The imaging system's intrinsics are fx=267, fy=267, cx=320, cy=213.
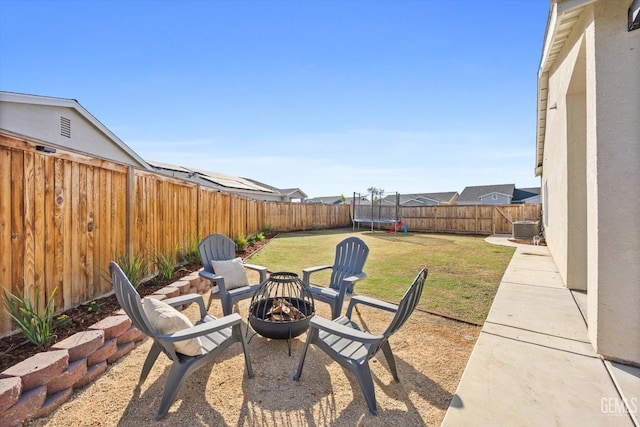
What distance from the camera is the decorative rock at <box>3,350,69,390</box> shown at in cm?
173

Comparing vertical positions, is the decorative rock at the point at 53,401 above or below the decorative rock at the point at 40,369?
below

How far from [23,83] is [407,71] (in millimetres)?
10643

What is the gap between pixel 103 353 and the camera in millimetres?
2332

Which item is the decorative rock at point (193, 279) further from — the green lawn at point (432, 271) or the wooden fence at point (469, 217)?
the wooden fence at point (469, 217)

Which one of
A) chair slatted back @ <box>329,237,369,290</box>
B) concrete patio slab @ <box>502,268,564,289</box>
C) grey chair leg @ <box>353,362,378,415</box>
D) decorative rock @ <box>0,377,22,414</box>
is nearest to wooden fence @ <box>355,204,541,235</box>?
concrete patio slab @ <box>502,268,564,289</box>

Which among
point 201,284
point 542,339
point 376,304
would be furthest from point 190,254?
point 542,339

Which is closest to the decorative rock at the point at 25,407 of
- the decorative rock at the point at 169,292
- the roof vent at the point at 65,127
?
the decorative rock at the point at 169,292

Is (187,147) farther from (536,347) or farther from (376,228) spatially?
(536,347)

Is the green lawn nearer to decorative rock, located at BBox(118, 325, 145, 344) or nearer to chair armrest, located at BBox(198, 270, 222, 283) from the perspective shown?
chair armrest, located at BBox(198, 270, 222, 283)

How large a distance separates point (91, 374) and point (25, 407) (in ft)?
1.63

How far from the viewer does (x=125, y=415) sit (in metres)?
1.86

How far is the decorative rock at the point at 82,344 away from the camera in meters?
2.07

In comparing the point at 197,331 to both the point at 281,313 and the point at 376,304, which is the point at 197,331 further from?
the point at 376,304

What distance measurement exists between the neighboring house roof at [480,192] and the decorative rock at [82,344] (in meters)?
33.7
